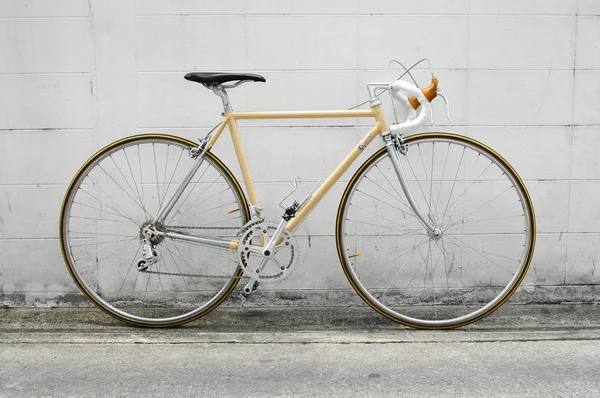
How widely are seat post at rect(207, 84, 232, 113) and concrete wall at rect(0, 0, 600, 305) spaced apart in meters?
0.32

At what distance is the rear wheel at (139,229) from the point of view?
399cm

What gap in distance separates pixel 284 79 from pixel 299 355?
157cm

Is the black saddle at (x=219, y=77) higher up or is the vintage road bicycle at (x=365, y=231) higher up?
the black saddle at (x=219, y=77)

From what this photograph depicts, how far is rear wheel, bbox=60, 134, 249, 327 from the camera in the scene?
3.99 meters

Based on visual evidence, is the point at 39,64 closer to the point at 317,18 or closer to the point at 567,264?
the point at 317,18

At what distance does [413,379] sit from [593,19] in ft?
7.73

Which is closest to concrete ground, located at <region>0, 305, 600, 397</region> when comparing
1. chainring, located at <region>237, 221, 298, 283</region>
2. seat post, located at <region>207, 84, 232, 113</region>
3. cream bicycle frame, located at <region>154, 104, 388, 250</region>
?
chainring, located at <region>237, 221, 298, 283</region>

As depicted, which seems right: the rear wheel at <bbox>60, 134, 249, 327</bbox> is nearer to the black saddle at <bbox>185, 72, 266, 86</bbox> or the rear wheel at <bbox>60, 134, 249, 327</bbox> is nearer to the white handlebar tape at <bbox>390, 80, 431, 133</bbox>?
the black saddle at <bbox>185, 72, 266, 86</bbox>

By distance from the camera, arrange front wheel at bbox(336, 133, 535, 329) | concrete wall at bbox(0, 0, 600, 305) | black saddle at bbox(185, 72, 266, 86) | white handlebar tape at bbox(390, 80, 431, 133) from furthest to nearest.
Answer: front wheel at bbox(336, 133, 535, 329) < concrete wall at bbox(0, 0, 600, 305) < white handlebar tape at bbox(390, 80, 431, 133) < black saddle at bbox(185, 72, 266, 86)

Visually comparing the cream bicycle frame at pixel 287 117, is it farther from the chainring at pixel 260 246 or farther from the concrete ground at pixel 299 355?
the concrete ground at pixel 299 355

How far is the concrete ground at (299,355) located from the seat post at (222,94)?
1196mm

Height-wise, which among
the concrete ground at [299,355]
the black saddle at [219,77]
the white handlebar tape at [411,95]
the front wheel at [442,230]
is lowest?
the concrete ground at [299,355]

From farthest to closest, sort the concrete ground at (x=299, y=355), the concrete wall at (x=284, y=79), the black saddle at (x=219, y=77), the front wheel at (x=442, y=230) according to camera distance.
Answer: the front wheel at (x=442, y=230) < the concrete wall at (x=284, y=79) < the black saddle at (x=219, y=77) < the concrete ground at (x=299, y=355)

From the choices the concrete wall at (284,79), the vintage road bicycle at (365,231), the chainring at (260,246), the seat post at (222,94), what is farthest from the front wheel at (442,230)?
the seat post at (222,94)
